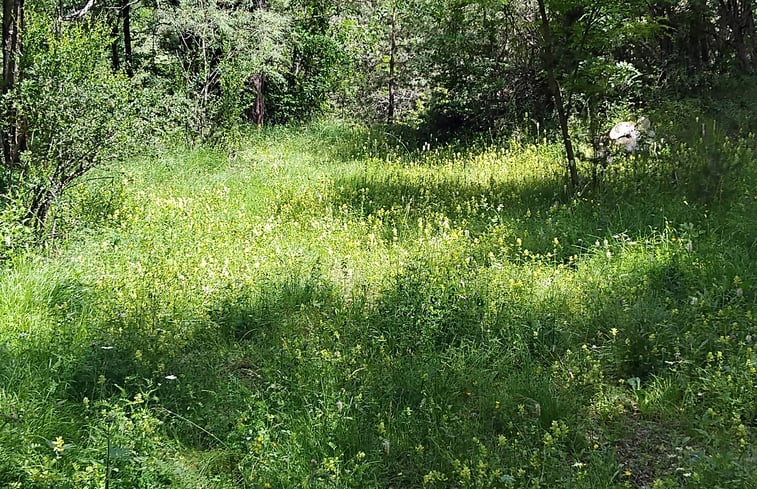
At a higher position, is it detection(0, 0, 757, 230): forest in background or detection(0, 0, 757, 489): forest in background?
detection(0, 0, 757, 230): forest in background

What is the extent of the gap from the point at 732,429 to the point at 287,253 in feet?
12.2

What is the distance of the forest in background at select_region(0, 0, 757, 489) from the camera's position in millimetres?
2977

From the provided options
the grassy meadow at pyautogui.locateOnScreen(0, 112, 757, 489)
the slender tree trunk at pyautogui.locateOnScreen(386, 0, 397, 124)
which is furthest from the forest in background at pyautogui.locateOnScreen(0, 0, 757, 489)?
the slender tree trunk at pyautogui.locateOnScreen(386, 0, 397, 124)

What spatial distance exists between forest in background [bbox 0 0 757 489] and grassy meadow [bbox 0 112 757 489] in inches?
0.7

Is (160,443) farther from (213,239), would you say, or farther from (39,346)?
(213,239)

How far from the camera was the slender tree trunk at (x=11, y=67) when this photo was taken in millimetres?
6043

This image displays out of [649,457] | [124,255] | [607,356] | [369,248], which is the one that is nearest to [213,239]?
[124,255]

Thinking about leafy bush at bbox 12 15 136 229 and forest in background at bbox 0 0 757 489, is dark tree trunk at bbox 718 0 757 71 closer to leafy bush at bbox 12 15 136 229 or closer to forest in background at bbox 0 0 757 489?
forest in background at bbox 0 0 757 489

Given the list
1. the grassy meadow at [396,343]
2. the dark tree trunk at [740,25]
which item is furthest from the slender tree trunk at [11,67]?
the dark tree trunk at [740,25]

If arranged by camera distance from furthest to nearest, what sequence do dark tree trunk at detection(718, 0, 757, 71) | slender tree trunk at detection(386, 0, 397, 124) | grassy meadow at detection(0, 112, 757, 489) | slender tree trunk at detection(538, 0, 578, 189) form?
slender tree trunk at detection(386, 0, 397, 124), dark tree trunk at detection(718, 0, 757, 71), slender tree trunk at detection(538, 0, 578, 189), grassy meadow at detection(0, 112, 757, 489)

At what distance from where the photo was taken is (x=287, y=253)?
556 cm

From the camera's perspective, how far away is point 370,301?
15.0 feet

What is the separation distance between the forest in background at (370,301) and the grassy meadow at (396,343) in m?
0.02

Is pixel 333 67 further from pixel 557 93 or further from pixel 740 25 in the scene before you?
pixel 557 93
